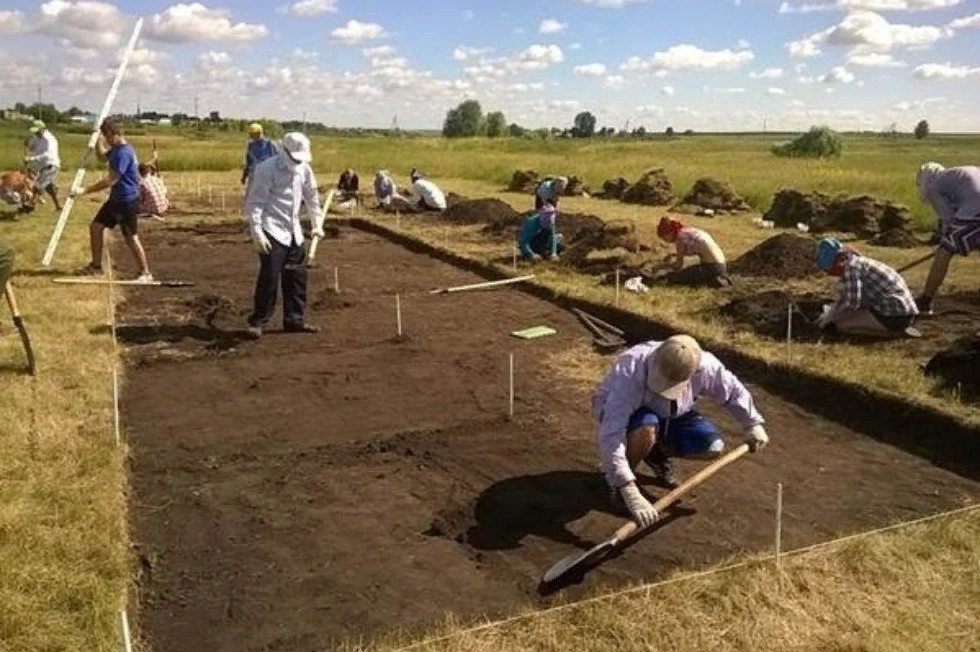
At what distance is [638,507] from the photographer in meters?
4.02

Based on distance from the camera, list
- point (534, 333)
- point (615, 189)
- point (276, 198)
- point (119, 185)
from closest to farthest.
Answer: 1. point (276, 198)
2. point (534, 333)
3. point (119, 185)
4. point (615, 189)

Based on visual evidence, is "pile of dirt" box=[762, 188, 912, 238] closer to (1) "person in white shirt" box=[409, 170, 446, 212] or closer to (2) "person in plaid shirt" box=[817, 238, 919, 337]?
(1) "person in white shirt" box=[409, 170, 446, 212]

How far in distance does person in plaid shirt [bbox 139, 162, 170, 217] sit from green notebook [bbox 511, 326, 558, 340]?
37.2 ft

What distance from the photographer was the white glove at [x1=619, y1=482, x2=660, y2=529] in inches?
158

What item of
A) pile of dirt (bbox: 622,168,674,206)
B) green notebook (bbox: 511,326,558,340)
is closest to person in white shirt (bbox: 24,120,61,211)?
green notebook (bbox: 511,326,558,340)

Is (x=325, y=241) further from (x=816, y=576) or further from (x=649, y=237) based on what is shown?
(x=816, y=576)

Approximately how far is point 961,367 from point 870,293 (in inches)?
48.7

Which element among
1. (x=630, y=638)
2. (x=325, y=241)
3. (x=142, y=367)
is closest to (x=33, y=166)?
(x=325, y=241)

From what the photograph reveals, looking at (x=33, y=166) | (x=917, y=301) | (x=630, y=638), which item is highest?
(x=33, y=166)

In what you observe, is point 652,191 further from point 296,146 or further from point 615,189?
point 296,146

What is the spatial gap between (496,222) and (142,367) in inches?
364

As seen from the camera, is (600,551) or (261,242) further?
(261,242)

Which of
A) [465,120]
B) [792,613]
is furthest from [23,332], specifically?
[465,120]

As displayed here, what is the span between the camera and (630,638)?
350cm
